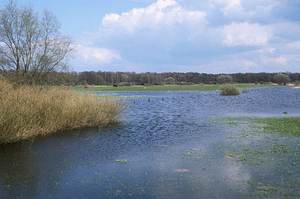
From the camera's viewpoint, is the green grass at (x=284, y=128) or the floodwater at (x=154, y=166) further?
the green grass at (x=284, y=128)

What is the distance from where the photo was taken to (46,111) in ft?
85.2

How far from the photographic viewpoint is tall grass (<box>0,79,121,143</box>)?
69.2 feet

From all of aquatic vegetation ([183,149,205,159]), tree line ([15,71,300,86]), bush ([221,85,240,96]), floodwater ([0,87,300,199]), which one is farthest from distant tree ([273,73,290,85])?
aquatic vegetation ([183,149,205,159])

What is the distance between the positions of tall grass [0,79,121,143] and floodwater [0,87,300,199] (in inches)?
37.4

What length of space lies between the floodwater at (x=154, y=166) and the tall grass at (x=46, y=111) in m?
0.95

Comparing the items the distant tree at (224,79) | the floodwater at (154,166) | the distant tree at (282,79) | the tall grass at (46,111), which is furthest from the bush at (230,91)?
the distant tree at (282,79)

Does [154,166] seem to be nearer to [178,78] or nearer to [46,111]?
[46,111]

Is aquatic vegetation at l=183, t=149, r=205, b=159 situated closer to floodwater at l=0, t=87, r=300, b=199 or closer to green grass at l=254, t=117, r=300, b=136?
floodwater at l=0, t=87, r=300, b=199

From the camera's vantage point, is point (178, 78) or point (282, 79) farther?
point (178, 78)

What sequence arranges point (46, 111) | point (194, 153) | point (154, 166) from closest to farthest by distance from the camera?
1. point (154, 166)
2. point (194, 153)
3. point (46, 111)

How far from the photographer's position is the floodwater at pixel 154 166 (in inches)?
485

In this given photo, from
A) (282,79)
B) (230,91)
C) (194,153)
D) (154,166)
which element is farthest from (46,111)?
(282,79)

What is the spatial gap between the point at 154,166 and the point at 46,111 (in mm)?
11976

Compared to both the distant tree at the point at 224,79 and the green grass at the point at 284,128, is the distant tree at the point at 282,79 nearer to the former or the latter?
the distant tree at the point at 224,79
